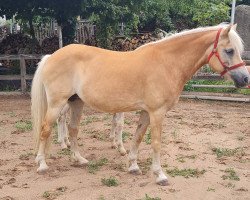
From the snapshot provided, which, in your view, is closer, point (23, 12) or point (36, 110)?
point (36, 110)

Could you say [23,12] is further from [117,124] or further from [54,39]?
[117,124]

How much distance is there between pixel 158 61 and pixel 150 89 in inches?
14.1

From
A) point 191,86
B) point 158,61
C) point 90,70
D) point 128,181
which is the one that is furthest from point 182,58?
point 191,86

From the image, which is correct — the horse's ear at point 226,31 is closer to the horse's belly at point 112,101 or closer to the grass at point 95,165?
the horse's belly at point 112,101

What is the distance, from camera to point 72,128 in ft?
17.5

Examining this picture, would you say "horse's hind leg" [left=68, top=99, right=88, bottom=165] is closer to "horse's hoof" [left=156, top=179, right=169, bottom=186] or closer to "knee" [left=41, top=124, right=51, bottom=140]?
"knee" [left=41, top=124, right=51, bottom=140]

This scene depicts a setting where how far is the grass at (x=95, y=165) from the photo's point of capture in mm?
5089

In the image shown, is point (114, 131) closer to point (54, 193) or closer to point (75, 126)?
point (75, 126)

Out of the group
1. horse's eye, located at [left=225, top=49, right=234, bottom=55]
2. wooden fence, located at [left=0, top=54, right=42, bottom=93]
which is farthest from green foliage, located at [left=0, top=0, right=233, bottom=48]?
horse's eye, located at [left=225, top=49, right=234, bottom=55]

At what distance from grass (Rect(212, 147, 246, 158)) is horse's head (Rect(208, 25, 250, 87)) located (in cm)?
179

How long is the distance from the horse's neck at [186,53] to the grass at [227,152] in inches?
70.8

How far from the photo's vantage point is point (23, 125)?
24.2 feet

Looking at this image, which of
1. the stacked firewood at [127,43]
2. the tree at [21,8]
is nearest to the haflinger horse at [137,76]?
the tree at [21,8]

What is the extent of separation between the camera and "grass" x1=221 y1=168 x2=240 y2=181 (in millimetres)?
4832
